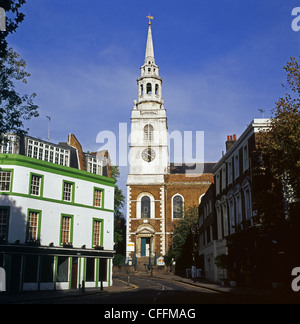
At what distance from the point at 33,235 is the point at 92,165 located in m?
10.4

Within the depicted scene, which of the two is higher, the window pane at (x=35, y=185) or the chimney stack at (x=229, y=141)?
the chimney stack at (x=229, y=141)

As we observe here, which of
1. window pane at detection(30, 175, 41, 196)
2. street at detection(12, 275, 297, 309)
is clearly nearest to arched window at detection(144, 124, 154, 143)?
window pane at detection(30, 175, 41, 196)

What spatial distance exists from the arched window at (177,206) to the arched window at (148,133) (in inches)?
423

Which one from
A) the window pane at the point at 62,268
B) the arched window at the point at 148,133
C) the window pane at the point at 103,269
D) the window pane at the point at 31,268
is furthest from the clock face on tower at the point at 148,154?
the window pane at the point at 31,268

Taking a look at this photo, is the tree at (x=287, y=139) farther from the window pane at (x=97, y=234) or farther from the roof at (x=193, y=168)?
the roof at (x=193, y=168)

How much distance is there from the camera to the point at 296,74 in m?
22.0

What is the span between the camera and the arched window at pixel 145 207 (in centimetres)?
6556

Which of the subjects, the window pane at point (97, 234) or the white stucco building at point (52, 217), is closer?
the white stucco building at point (52, 217)

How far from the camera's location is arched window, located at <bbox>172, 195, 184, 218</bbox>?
215ft

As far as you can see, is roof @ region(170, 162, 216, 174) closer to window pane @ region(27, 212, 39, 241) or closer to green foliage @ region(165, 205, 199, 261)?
green foliage @ region(165, 205, 199, 261)

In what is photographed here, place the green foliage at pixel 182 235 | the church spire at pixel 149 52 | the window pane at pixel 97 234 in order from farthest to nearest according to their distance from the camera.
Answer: the church spire at pixel 149 52, the green foliage at pixel 182 235, the window pane at pixel 97 234

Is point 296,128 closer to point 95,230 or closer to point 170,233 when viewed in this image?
point 95,230
